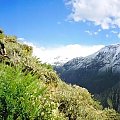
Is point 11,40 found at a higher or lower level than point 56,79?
higher

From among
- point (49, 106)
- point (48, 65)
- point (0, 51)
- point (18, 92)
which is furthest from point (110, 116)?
point (18, 92)

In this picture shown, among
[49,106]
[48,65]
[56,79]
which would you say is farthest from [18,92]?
[48,65]

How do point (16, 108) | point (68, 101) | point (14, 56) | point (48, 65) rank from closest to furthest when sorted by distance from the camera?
point (16, 108) < point (68, 101) < point (14, 56) < point (48, 65)

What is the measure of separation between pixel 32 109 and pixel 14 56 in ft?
21.2

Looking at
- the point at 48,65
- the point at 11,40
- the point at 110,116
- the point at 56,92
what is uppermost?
the point at 11,40

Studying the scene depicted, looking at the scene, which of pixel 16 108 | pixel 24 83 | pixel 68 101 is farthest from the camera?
pixel 68 101

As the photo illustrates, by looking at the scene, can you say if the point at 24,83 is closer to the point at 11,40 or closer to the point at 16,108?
the point at 16,108

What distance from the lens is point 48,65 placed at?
54.3 ft

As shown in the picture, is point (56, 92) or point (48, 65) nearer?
point (56, 92)

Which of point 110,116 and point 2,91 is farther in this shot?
point 110,116

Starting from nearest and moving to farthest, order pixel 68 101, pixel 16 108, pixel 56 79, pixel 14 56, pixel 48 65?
pixel 16 108 < pixel 68 101 < pixel 14 56 < pixel 56 79 < pixel 48 65

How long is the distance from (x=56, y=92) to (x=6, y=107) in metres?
5.30

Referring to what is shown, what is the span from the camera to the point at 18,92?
8.27 m

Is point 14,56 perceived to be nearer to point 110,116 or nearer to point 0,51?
point 0,51
